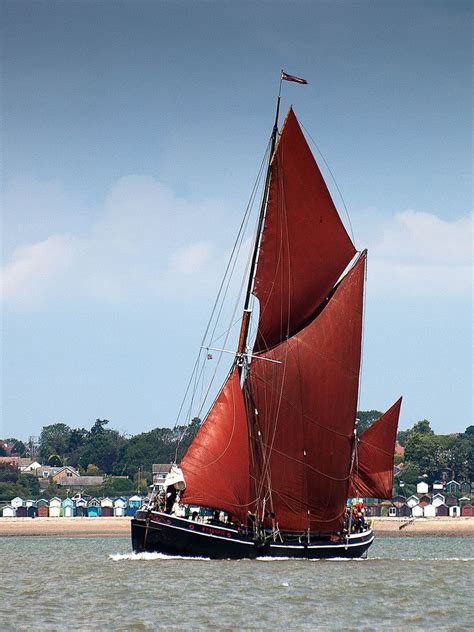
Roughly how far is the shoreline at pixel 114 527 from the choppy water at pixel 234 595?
89981mm

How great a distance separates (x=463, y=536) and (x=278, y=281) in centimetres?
9376

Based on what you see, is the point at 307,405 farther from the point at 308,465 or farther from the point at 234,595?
the point at 234,595

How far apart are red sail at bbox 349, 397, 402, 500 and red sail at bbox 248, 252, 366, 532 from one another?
3.67 metres

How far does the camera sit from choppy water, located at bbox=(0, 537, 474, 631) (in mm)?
43938

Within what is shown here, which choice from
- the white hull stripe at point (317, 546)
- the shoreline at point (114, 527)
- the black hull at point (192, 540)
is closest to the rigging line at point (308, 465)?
the white hull stripe at point (317, 546)

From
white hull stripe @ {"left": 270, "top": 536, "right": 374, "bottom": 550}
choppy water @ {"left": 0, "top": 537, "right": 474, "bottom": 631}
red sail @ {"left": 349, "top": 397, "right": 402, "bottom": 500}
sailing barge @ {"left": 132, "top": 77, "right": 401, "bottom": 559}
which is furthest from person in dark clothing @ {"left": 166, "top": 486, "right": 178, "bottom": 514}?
red sail @ {"left": 349, "top": 397, "right": 402, "bottom": 500}

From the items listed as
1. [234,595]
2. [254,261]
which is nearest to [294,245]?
[254,261]

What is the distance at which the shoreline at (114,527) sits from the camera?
6358 inches

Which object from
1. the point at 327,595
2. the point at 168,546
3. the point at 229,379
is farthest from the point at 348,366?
the point at 327,595

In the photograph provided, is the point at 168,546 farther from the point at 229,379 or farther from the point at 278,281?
the point at 278,281

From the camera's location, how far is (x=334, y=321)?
72.4m

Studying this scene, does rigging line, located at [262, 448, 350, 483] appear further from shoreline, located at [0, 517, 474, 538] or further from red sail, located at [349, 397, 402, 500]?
shoreline, located at [0, 517, 474, 538]

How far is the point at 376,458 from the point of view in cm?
7781

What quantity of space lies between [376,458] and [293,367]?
30.9 ft
